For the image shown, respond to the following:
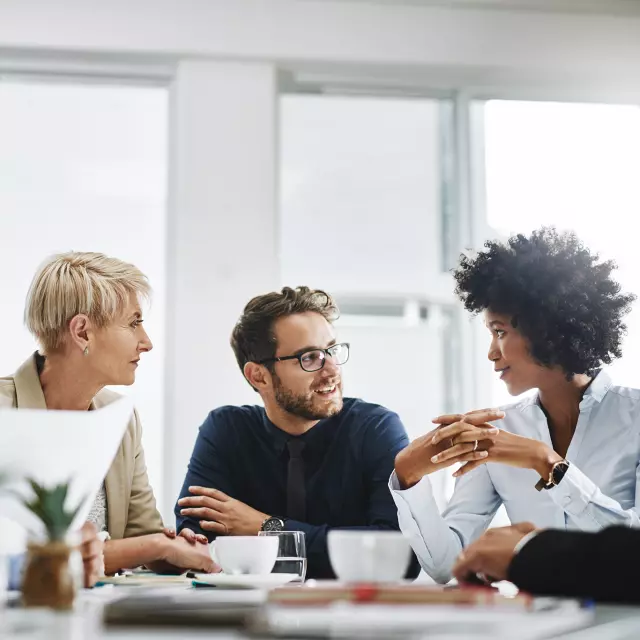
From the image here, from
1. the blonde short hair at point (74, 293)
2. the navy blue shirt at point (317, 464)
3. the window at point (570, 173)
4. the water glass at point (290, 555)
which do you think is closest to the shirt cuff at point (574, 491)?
the navy blue shirt at point (317, 464)

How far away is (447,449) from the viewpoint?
2.08 metres

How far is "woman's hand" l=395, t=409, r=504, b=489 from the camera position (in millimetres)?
2070

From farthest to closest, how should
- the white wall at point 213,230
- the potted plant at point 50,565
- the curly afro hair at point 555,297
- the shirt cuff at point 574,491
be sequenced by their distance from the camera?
the white wall at point 213,230 → the curly afro hair at point 555,297 → the shirt cuff at point 574,491 → the potted plant at point 50,565

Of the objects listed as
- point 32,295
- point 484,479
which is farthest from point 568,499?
point 32,295

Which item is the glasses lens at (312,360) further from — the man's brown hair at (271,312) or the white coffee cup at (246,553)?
the white coffee cup at (246,553)

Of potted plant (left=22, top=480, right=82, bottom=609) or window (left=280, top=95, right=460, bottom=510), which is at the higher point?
window (left=280, top=95, right=460, bottom=510)

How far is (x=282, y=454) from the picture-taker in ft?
8.66

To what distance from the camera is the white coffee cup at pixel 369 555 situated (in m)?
1.05

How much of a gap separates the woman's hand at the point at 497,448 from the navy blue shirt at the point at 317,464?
0.42m

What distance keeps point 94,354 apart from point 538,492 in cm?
129

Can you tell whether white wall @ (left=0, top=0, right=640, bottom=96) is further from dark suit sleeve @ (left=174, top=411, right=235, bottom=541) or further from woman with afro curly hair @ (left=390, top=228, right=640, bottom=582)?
dark suit sleeve @ (left=174, top=411, right=235, bottom=541)

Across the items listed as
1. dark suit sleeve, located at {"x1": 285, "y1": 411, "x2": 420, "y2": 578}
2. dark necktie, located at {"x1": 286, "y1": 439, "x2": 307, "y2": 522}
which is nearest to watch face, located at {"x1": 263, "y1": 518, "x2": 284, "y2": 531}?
dark suit sleeve, located at {"x1": 285, "y1": 411, "x2": 420, "y2": 578}

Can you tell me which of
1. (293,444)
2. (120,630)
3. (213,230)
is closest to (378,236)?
(213,230)

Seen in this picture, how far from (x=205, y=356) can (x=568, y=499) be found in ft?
6.18
